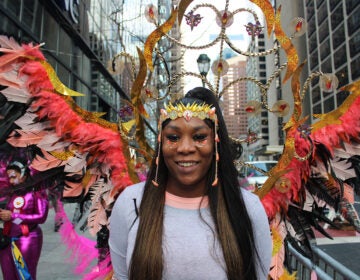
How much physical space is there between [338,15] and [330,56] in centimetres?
497

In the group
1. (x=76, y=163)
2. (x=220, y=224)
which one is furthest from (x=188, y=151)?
(x=76, y=163)

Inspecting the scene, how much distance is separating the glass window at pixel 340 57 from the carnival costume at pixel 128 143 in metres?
41.2

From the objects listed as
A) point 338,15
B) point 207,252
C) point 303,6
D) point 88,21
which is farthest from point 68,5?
point 303,6

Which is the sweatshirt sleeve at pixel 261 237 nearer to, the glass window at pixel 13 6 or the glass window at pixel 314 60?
the glass window at pixel 13 6

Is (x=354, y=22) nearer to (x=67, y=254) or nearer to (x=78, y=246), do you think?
(x=67, y=254)

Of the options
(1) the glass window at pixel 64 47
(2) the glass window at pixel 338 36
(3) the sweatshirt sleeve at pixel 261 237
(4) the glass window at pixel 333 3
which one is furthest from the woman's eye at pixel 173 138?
(4) the glass window at pixel 333 3

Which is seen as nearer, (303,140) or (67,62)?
(303,140)

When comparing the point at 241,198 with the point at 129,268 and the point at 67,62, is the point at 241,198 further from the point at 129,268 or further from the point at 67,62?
the point at 67,62

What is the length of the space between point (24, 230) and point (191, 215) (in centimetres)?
268

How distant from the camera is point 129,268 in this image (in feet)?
4.72

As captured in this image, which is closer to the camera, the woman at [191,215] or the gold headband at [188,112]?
the woman at [191,215]

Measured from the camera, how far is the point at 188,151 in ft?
4.87

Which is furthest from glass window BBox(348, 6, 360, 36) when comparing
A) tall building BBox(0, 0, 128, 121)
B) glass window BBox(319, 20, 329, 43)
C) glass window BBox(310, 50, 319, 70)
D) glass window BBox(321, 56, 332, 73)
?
tall building BBox(0, 0, 128, 121)

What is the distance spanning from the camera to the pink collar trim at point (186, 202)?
153cm
